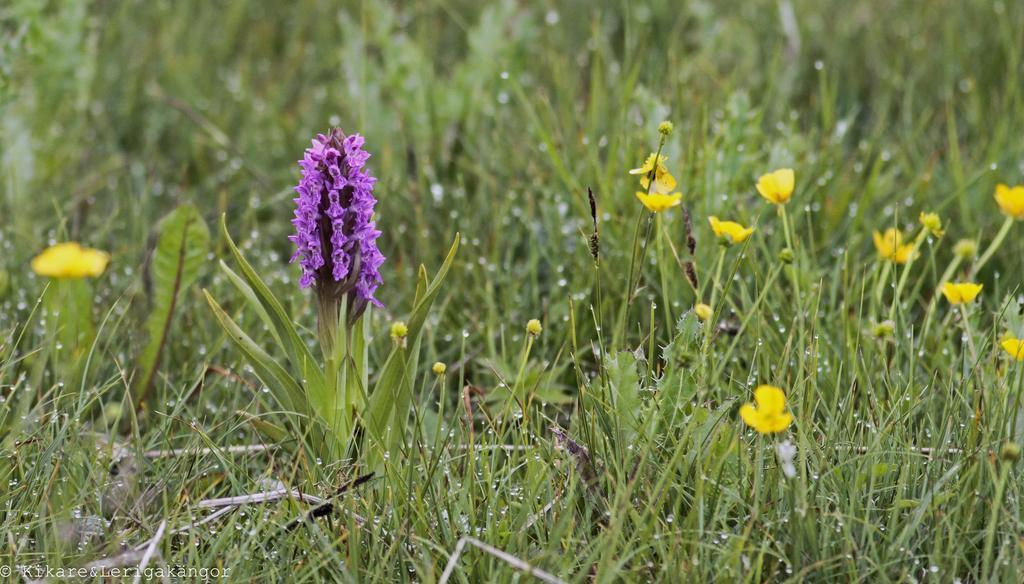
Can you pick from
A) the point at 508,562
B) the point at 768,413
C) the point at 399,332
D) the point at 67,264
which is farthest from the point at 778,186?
the point at 67,264

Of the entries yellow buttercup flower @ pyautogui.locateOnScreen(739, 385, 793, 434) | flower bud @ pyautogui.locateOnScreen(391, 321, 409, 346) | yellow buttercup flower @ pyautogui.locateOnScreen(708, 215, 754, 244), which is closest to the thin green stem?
yellow buttercup flower @ pyautogui.locateOnScreen(708, 215, 754, 244)

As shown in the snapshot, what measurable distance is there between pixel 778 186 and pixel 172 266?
4.31ft

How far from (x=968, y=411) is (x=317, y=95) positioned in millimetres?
2661

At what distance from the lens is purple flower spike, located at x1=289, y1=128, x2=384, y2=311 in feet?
5.52

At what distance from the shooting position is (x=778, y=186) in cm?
196

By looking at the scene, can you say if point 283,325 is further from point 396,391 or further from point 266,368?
point 396,391

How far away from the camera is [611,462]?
5.63ft

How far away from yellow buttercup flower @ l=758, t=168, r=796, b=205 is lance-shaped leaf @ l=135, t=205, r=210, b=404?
3.96ft

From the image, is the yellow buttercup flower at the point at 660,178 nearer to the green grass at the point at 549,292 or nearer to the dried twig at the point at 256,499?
the green grass at the point at 549,292

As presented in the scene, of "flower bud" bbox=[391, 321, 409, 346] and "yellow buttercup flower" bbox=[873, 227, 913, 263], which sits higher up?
"yellow buttercup flower" bbox=[873, 227, 913, 263]

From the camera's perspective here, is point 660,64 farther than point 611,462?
Yes

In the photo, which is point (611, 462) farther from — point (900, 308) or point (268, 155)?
point (268, 155)

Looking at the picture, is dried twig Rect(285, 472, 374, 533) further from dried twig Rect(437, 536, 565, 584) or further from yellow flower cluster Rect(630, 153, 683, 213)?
yellow flower cluster Rect(630, 153, 683, 213)

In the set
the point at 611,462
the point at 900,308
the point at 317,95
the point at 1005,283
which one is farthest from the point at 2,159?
the point at 1005,283
